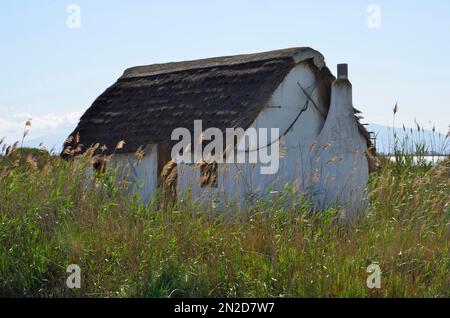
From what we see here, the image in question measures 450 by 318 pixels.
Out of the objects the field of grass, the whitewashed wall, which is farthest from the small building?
the field of grass

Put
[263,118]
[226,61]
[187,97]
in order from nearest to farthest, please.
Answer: [263,118] < [187,97] < [226,61]

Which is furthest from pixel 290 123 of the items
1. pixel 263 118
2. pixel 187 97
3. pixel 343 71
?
pixel 187 97

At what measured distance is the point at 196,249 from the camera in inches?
295

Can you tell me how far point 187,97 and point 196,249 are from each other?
6.73 meters

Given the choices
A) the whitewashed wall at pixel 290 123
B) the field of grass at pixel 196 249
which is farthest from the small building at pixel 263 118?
the field of grass at pixel 196 249

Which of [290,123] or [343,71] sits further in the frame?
[343,71]

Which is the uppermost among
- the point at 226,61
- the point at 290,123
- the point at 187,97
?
the point at 226,61

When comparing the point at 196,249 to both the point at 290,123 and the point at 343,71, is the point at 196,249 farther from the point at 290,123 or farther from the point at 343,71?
the point at 343,71

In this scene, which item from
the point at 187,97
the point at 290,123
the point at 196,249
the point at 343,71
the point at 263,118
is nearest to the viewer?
the point at 196,249

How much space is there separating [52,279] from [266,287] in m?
2.18

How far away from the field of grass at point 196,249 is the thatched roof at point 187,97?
4.22m

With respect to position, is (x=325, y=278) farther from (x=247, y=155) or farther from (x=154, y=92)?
(x=154, y=92)

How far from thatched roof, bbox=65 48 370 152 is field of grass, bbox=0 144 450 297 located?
4.22 m
